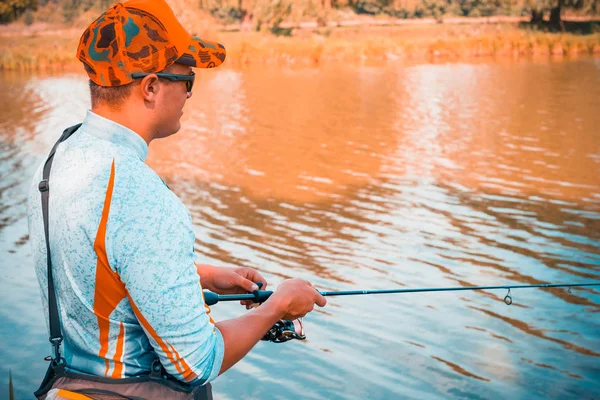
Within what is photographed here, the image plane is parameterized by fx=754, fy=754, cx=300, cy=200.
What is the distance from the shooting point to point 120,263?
1.42 meters

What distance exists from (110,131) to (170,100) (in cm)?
15

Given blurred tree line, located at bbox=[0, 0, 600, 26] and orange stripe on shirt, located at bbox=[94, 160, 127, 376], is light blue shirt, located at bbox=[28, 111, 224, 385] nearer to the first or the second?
orange stripe on shirt, located at bbox=[94, 160, 127, 376]

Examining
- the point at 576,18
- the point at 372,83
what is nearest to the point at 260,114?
Answer: the point at 372,83

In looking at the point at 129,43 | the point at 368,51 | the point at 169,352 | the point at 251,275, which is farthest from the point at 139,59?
the point at 368,51

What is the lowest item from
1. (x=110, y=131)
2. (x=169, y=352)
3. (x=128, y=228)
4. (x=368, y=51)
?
(x=368, y=51)

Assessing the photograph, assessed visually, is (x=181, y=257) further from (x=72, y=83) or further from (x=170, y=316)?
(x=72, y=83)

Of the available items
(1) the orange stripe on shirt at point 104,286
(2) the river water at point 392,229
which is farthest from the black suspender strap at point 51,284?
(2) the river water at point 392,229

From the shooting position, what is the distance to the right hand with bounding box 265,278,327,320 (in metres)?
1.74

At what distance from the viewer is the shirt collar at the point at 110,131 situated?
1531mm

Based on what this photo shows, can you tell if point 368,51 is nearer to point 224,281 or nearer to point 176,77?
point 224,281

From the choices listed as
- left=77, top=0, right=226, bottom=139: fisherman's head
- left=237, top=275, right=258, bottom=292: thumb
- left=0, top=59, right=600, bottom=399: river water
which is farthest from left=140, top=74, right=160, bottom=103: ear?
left=0, top=59, right=600, bottom=399: river water

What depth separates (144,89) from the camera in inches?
61.1

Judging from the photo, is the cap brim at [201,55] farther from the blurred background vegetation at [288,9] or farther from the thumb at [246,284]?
the blurred background vegetation at [288,9]

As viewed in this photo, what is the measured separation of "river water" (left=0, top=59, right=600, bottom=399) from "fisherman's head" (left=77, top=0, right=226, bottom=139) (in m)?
2.65
